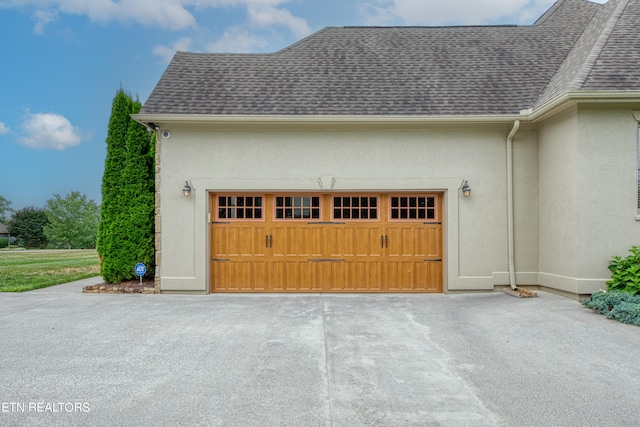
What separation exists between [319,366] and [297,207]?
15.7ft

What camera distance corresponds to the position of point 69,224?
35.9m

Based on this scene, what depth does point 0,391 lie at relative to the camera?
3295mm

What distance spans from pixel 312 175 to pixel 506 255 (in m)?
4.45

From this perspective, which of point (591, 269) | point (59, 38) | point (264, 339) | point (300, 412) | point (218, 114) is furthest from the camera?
point (59, 38)

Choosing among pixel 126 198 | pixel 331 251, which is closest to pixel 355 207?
pixel 331 251

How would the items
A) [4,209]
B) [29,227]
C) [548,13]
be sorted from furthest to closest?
1. [4,209]
2. [29,227]
3. [548,13]

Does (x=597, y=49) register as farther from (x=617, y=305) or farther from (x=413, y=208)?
(x=617, y=305)

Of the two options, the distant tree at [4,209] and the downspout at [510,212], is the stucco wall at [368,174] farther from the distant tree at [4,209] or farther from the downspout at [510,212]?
the distant tree at [4,209]

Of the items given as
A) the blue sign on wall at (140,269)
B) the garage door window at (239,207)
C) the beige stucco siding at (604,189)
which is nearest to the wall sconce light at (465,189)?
the beige stucco siding at (604,189)

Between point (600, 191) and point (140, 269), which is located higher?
point (600, 191)

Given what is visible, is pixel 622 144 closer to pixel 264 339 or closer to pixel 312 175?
pixel 312 175

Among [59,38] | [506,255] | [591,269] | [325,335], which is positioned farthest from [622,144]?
[59,38]

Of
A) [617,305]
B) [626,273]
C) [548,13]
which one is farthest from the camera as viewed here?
[548,13]

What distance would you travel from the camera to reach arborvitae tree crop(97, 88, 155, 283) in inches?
334
